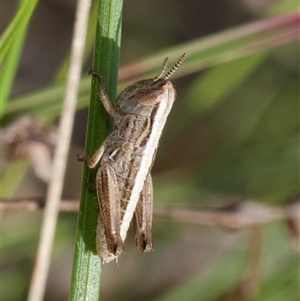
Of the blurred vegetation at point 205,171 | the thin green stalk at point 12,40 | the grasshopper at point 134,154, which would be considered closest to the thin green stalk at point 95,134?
the grasshopper at point 134,154

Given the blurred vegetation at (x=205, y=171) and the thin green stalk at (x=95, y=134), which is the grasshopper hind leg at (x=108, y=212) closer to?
the thin green stalk at (x=95, y=134)

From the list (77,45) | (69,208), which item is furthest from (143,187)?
(77,45)

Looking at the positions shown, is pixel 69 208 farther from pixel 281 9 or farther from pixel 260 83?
pixel 260 83

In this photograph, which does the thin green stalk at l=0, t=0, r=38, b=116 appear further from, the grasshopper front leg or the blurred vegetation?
the grasshopper front leg

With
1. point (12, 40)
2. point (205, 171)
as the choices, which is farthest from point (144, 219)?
point (205, 171)

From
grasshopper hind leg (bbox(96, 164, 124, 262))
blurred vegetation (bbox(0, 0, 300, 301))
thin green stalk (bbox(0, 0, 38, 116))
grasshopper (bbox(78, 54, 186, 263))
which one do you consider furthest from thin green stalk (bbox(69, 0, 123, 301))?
blurred vegetation (bbox(0, 0, 300, 301))
